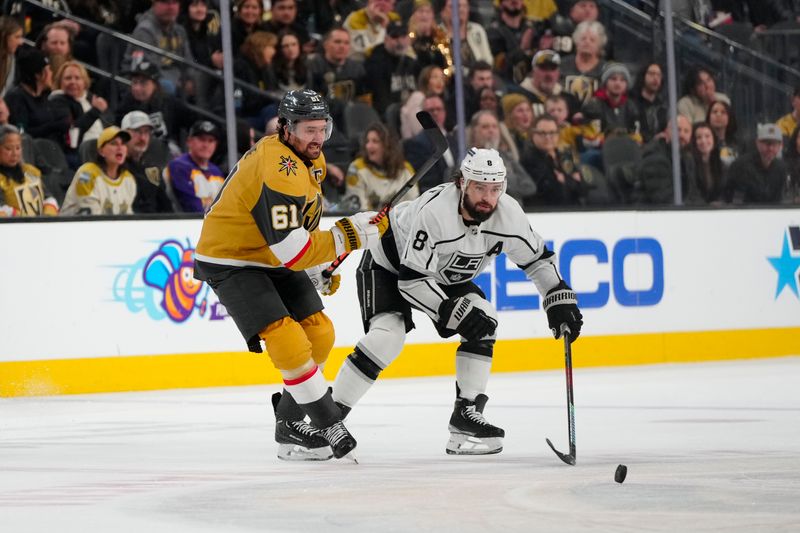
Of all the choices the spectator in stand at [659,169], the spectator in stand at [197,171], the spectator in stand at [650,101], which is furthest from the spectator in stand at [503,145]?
the spectator in stand at [197,171]

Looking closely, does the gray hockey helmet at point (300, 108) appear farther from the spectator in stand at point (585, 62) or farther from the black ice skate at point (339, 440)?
the spectator in stand at point (585, 62)

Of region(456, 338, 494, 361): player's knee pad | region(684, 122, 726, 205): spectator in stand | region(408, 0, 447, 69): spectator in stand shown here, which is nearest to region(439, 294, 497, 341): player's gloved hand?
region(456, 338, 494, 361): player's knee pad

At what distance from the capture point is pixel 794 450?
16.1 feet

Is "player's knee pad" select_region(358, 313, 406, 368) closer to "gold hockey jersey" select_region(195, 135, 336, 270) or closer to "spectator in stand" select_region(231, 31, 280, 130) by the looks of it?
"gold hockey jersey" select_region(195, 135, 336, 270)

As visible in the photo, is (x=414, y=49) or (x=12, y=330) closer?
(x=12, y=330)

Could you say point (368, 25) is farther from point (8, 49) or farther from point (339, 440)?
point (339, 440)

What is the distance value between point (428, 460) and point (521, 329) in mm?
3595

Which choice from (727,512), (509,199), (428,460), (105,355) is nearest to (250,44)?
(105,355)

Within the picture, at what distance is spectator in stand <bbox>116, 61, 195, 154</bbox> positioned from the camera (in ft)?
25.7

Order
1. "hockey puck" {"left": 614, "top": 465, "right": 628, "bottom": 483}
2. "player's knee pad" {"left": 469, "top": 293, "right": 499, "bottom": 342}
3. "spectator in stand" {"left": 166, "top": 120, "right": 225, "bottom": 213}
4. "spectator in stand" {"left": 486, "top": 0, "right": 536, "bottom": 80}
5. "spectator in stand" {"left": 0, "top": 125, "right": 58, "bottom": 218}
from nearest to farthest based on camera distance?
1. "hockey puck" {"left": 614, "top": 465, "right": 628, "bottom": 483}
2. "player's knee pad" {"left": 469, "top": 293, "right": 499, "bottom": 342}
3. "spectator in stand" {"left": 0, "top": 125, "right": 58, "bottom": 218}
4. "spectator in stand" {"left": 166, "top": 120, "right": 225, "bottom": 213}
5. "spectator in stand" {"left": 486, "top": 0, "right": 536, "bottom": 80}

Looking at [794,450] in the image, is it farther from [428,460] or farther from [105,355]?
[105,355]

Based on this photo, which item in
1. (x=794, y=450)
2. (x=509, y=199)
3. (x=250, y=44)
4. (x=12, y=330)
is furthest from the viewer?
(x=250, y=44)

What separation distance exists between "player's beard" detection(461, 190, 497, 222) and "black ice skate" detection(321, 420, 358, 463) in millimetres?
861

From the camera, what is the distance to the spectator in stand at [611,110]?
29.7 feet
